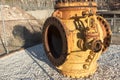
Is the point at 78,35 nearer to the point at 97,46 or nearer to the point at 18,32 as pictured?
the point at 97,46

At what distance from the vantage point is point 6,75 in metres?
6.96

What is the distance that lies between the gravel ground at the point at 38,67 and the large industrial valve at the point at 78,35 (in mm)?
351

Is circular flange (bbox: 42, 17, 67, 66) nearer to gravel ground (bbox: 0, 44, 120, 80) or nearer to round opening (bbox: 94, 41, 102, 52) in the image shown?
gravel ground (bbox: 0, 44, 120, 80)

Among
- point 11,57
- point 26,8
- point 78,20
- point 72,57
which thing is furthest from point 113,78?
point 26,8

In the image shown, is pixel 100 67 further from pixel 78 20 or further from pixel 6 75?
pixel 6 75

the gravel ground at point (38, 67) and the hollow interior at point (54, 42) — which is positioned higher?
the hollow interior at point (54, 42)

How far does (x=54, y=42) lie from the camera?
23.6 feet

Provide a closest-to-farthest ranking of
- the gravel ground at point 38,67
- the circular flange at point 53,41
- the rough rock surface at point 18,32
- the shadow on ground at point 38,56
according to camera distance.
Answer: the circular flange at point 53,41
the gravel ground at point 38,67
the shadow on ground at point 38,56
the rough rock surface at point 18,32

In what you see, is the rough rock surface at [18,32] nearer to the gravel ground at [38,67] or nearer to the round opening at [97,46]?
the gravel ground at [38,67]

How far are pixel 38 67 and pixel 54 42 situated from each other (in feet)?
3.20

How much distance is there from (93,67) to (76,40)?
1.16 metres

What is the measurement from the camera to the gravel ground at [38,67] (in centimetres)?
661

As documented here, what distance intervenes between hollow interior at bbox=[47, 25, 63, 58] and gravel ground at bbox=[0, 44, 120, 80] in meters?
0.55

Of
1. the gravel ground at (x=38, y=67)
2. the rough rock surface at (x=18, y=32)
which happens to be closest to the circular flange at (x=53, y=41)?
the gravel ground at (x=38, y=67)
